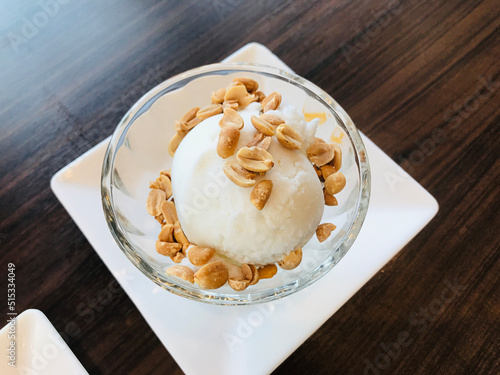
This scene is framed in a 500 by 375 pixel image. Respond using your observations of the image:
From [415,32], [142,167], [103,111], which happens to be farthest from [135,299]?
[415,32]

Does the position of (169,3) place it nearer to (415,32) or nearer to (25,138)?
(25,138)

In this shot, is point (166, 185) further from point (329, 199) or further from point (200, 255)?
point (329, 199)

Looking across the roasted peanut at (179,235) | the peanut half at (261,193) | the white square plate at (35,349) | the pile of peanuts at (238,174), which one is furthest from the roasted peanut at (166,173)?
the white square plate at (35,349)

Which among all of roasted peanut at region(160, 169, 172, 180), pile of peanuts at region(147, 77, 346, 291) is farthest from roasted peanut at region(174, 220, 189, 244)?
roasted peanut at region(160, 169, 172, 180)

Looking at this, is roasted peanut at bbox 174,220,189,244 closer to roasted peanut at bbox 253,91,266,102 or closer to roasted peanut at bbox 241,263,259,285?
roasted peanut at bbox 241,263,259,285

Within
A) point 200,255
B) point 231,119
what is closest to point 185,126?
point 231,119

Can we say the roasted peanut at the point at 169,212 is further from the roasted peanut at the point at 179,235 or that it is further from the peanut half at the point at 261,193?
the peanut half at the point at 261,193

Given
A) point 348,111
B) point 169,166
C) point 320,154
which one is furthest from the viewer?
point 348,111
